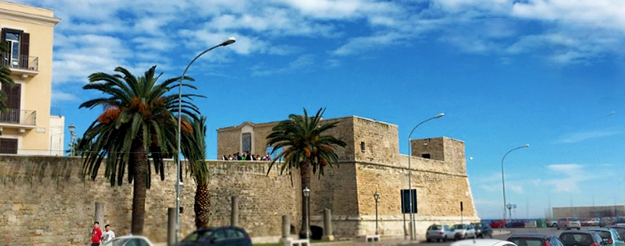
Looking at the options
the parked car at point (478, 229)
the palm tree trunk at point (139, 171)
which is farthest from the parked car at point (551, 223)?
the parked car at point (478, 229)

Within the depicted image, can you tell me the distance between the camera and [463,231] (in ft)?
34.7

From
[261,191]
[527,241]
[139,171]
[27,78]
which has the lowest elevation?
[527,241]

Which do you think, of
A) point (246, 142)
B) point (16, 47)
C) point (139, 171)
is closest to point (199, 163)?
point (139, 171)

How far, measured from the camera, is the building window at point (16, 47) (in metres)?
35.0

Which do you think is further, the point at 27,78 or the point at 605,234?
the point at 27,78

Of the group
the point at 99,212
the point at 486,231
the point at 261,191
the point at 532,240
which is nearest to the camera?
the point at 486,231

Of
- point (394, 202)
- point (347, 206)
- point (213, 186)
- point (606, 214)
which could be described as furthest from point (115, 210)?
point (606, 214)

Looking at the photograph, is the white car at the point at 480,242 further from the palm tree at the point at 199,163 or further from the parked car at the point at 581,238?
the palm tree at the point at 199,163

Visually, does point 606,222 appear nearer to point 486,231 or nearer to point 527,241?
point 527,241

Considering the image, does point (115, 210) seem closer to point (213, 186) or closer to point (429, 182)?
point (213, 186)

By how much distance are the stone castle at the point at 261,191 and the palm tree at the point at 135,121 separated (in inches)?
128

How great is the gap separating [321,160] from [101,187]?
1326cm

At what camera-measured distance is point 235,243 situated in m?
11.9

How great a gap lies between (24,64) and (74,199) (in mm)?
8317
